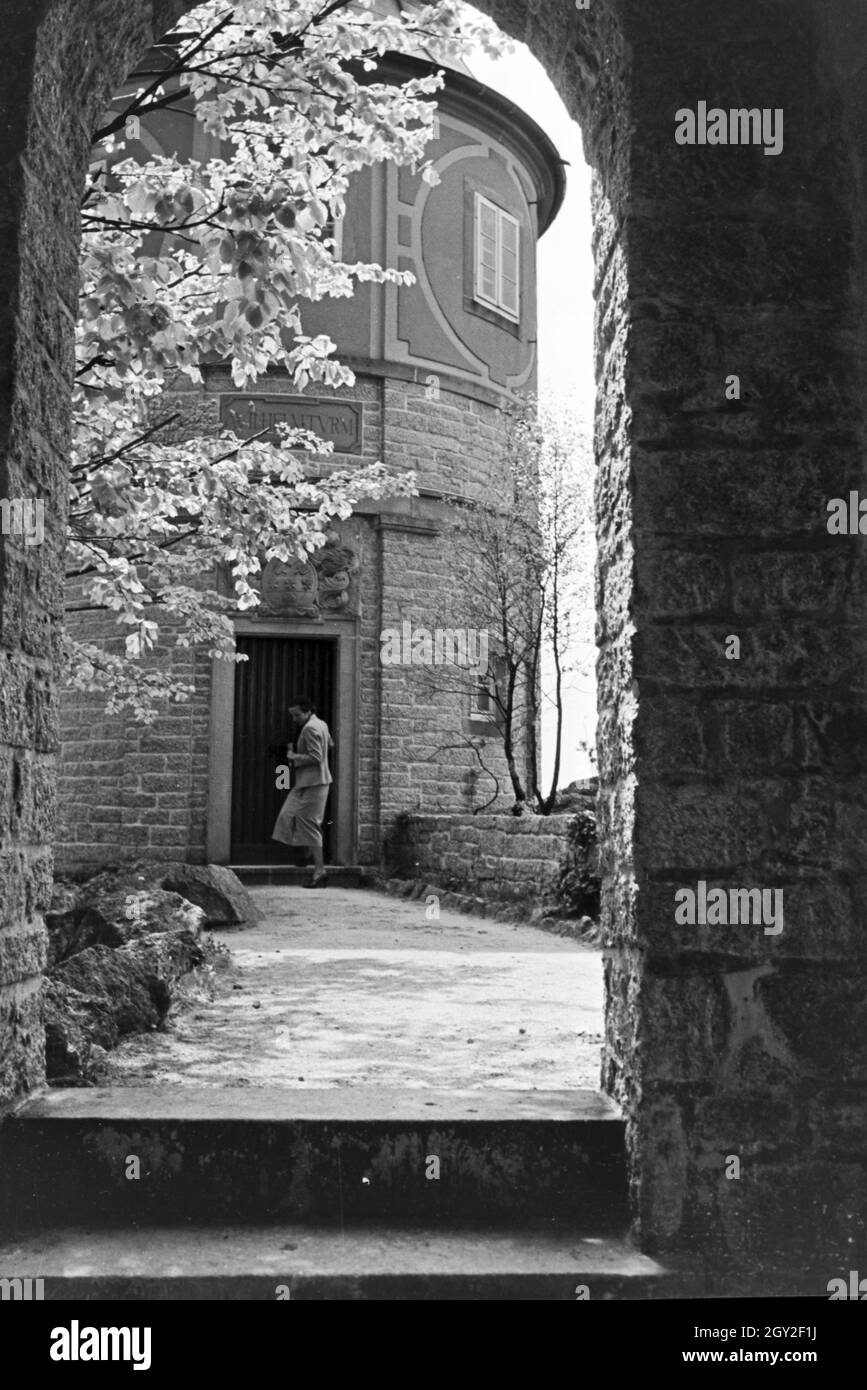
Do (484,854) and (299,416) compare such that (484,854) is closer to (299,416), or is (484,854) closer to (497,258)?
(299,416)

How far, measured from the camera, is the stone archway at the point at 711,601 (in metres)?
2.97

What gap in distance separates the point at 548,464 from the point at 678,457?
30.0 feet

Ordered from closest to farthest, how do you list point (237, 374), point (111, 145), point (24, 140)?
point (24, 140) → point (111, 145) → point (237, 374)

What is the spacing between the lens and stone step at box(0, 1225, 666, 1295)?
9.00 feet

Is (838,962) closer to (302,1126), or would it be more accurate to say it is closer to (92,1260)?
(302,1126)

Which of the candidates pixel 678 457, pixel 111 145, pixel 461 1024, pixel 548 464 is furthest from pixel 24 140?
pixel 548 464

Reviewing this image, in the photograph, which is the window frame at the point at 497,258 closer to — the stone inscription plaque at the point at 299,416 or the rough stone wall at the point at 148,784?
the stone inscription plaque at the point at 299,416

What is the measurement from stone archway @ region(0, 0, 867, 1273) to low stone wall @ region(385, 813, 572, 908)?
6.00 m

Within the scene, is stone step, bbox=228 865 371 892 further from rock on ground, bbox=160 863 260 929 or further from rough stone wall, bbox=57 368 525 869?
rock on ground, bbox=160 863 260 929

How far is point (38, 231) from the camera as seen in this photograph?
332 centimetres

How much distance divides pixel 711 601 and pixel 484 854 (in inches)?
308

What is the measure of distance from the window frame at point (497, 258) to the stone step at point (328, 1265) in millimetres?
13485

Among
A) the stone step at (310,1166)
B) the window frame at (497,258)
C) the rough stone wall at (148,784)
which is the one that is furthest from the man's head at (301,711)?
the stone step at (310,1166)

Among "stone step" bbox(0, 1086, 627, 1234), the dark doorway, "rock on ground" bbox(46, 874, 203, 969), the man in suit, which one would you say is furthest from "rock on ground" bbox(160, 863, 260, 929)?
"stone step" bbox(0, 1086, 627, 1234)
